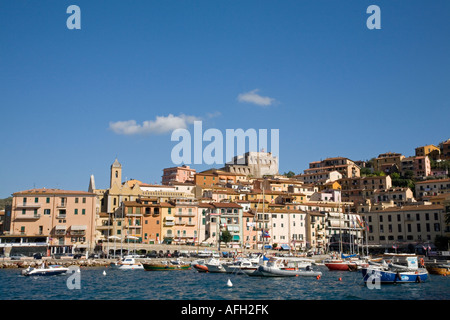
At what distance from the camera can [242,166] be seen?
15462 cm

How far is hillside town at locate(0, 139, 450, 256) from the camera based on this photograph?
76.0 m

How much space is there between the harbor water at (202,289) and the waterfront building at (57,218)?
25409 mm

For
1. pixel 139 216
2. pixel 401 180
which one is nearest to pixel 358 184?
pixel 401 180

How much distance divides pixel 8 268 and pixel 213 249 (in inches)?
1363

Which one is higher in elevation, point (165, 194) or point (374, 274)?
point (165, 194)

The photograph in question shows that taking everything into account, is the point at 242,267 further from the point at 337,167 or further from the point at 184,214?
the point at 337,167

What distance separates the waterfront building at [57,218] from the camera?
246ft

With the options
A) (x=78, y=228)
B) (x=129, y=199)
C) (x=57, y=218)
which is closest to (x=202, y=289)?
(x=78, y=228)

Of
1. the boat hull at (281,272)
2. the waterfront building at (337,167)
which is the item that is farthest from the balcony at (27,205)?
the waterfront building at (337,167)

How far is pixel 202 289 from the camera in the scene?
39688 mm

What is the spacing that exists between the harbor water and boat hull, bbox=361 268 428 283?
0.62 metres

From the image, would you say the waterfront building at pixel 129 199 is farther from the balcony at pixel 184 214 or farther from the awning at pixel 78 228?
the awning at pixel 78 228

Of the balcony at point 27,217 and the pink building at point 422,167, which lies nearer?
the balcony at point 27,217
